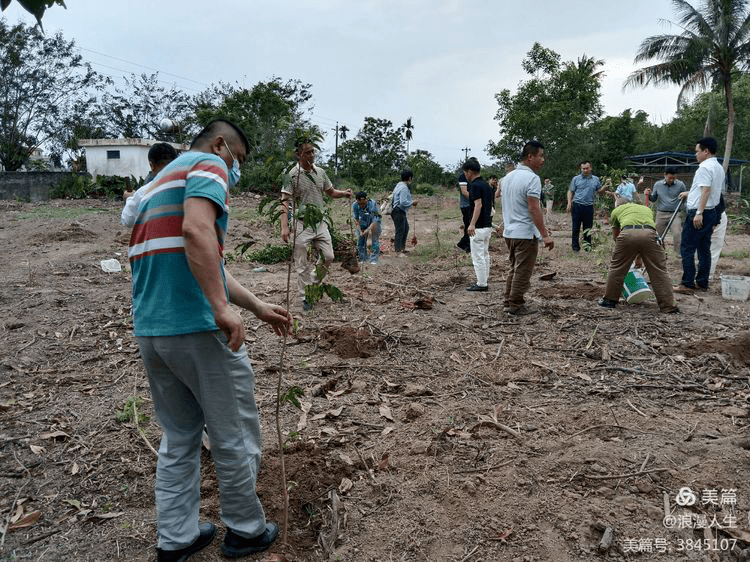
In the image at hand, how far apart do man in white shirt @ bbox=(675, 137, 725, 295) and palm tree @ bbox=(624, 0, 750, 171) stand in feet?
65.1

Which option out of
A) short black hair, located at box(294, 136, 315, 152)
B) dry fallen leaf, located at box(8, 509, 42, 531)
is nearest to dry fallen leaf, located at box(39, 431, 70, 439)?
dry fallen leaf, located at box(8, 509, 42, 531)

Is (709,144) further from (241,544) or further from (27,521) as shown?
(27,521)

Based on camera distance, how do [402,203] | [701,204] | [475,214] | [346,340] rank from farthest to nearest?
[402,203] < [475,214] < [701,204] < [346,340]

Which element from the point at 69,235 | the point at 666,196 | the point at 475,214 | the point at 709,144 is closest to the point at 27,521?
the point at 475,214

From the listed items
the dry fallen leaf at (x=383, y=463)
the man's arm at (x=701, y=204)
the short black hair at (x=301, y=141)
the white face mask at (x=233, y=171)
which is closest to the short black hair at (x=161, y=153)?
the short black hair at (x=301, y=141)

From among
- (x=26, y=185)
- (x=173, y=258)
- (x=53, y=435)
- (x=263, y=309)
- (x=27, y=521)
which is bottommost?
(x=27, y=521)

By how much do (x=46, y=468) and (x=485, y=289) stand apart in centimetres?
588

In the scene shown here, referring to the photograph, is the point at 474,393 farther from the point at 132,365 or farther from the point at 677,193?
the point at 677,193

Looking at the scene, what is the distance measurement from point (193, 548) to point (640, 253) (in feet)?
18.2

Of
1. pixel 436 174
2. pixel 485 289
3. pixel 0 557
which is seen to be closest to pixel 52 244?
pixel 485 289

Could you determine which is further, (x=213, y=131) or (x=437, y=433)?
(x=437, y=433)

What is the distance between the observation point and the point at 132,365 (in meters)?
5.13

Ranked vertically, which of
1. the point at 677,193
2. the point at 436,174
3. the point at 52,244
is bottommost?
the point at 52,244

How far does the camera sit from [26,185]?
84.2ft
